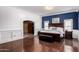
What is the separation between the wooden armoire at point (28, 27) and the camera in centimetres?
169

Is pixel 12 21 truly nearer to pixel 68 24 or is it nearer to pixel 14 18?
pixel 14 18

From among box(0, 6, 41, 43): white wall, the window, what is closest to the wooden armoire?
box(0, 6, 41, 43): white wall

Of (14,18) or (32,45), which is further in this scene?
(32,45)

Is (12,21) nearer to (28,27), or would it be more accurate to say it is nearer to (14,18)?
(14,18)

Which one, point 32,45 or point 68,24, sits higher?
point 68,24

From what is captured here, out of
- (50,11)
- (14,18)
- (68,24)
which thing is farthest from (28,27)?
(68,24)

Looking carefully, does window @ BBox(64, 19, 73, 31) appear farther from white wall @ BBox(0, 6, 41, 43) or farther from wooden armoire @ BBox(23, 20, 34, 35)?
wooden armoire @ BBox(23, 20, 34, 35)

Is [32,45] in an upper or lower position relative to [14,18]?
lower

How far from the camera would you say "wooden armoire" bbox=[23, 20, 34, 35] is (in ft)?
5.56

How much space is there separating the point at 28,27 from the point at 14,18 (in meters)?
0.33

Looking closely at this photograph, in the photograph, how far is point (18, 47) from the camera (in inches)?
63.4

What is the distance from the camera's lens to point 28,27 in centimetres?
172

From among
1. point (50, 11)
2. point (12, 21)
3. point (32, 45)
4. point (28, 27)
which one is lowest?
point (32, 45)

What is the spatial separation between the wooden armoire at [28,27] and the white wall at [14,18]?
0.07 metres
